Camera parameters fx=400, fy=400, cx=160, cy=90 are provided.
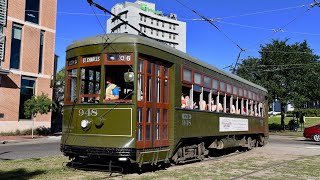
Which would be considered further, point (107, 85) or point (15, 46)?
point (15, 46)

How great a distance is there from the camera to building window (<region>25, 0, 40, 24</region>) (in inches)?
1212

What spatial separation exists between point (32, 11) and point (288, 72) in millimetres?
23600

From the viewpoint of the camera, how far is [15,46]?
2967cm

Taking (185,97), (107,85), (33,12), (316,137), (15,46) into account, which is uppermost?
(33,12)

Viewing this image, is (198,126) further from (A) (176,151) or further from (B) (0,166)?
(B) (0,166)

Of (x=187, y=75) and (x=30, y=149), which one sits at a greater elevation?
(x=187, y=75)

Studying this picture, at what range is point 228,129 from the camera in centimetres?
1516

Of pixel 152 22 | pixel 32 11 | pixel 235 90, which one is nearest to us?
pixel 235 90

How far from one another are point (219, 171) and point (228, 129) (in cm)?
458

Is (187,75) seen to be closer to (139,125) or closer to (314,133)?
(139,125)

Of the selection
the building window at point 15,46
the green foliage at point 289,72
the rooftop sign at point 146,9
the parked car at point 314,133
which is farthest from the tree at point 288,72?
the rooftop sign at point 146,9

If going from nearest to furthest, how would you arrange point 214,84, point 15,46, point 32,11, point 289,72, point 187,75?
point 187,75, point 214,84, point 15,46, point 32,11, point 289,72

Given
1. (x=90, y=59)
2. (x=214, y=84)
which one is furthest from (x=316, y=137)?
(x=90, y=59)

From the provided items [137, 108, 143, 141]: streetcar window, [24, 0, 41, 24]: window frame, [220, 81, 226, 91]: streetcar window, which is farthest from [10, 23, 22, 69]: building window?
[137, 108, 143, 141]: streetcar window
